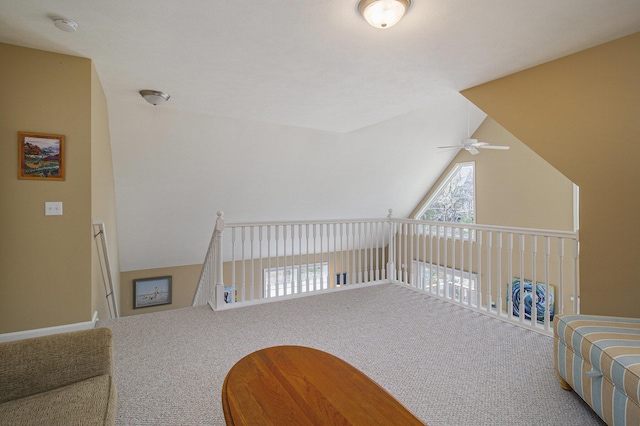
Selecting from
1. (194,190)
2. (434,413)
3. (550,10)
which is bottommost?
(434,413)

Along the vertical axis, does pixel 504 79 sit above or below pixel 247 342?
above

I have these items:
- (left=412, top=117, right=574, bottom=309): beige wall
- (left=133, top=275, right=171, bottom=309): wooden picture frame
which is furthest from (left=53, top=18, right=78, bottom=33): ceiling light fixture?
(left=133, top=275, right=171, bottom=309): wooden picture frame

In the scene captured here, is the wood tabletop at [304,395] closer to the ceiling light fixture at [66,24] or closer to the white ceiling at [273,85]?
the white ceiling at [273,85]

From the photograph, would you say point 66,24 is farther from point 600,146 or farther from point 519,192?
point 519,192

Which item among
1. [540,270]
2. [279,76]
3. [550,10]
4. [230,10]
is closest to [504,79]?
[550,10]

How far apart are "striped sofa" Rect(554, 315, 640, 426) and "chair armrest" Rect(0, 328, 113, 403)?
239 cm

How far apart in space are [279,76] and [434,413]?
9.31ft

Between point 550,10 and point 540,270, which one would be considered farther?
point 540,270

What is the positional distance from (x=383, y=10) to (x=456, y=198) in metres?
6.57

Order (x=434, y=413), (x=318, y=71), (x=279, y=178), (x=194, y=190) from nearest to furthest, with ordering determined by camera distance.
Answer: (x=434, y=413), (x=318, y=71), (x=194, y=190), (x=279, y=178)

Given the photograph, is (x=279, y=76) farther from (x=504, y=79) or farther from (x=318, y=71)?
(x=504, y=79)

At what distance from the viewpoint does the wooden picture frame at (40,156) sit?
2635 millimetres

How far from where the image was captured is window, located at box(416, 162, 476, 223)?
736cm

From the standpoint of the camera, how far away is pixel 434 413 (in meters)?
1.85
